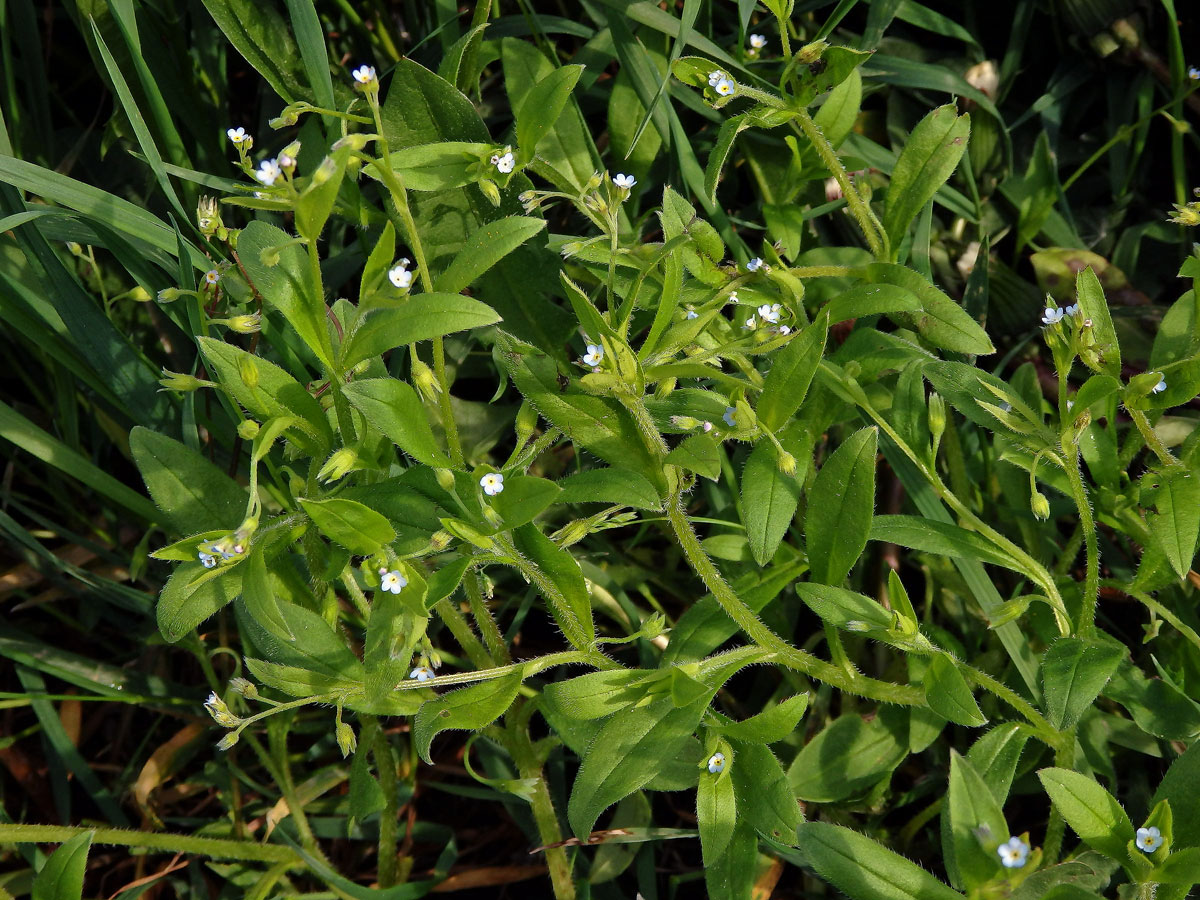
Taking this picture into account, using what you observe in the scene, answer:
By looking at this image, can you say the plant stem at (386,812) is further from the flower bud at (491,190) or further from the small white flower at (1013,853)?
the small white flower at (1013,853)

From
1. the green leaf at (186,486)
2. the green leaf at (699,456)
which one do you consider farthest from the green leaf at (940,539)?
the green leaf at (186,486)

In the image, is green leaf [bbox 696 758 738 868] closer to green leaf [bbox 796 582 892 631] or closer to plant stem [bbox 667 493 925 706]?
plant stem [bbox 667 493 925 706]

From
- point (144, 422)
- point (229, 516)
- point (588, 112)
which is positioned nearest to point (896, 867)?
point (229, 516)

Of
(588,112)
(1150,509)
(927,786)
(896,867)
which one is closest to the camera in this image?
(896,867)

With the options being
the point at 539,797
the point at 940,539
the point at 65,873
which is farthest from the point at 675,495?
the point at 65,873

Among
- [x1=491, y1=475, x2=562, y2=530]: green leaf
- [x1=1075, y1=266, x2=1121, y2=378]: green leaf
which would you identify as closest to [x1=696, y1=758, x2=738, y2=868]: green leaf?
[x1=491, y1=475, x2=562, y2=530]: green leaf

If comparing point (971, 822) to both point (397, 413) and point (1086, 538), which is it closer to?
point (1086, 538)

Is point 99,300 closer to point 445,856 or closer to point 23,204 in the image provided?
point 23,204
